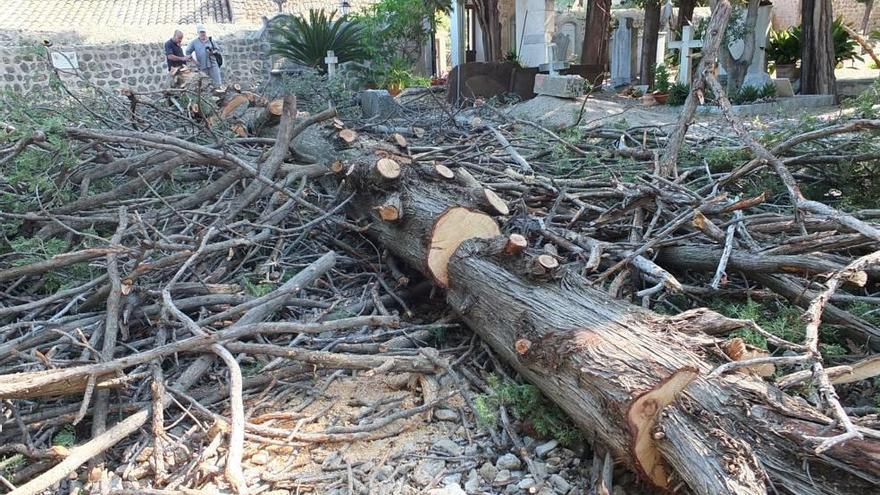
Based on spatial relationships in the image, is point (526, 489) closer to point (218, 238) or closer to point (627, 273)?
point (627, 273)

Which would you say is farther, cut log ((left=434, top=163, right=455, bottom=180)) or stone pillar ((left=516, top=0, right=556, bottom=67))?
stone pillar ((left=516, top=0, right=556, bottom=67))

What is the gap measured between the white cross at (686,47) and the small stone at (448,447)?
9.83 metres

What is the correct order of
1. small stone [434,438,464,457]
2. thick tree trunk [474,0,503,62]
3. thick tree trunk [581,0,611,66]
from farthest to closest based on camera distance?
1. thick tree trunk [474,0,503,62]
2. thick tree trunk [581,0,611,66]
3. small stone [434,438,464,457]

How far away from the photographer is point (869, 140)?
4.05 m

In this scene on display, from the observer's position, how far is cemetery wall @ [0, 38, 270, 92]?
1087cm

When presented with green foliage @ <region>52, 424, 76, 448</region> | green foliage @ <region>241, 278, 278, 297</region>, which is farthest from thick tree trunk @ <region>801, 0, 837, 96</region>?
green foliage @ <region>52, 424, 76, 448</region>

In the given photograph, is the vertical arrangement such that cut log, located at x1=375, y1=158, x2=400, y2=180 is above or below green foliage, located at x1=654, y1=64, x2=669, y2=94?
below

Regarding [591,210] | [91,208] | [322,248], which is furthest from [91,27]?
[591,210]

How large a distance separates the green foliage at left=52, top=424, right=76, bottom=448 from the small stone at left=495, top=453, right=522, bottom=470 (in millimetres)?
1671

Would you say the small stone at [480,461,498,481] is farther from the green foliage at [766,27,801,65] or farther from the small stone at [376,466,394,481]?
the green foliage at [766,27,801,65]

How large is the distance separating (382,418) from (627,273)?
55.9 inches

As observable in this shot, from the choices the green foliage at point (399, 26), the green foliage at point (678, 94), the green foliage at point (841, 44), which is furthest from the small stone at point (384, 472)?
the green foliage at point (841, 44)

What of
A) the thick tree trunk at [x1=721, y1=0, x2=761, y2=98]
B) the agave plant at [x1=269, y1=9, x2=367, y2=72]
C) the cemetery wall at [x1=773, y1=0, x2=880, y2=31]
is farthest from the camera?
the cemetery wall at [x1=773, y1=0, x2=880, y2=31]

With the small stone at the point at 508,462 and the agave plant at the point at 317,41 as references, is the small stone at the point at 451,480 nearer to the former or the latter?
the small stone at the point at 508,462
